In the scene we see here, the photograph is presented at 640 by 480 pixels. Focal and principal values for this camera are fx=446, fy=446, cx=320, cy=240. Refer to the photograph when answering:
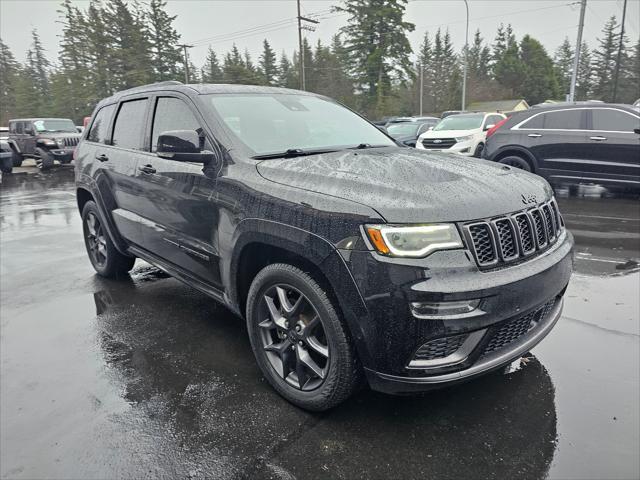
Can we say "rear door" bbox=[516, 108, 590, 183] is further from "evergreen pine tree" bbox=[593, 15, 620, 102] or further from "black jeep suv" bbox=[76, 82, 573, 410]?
"evergreen pine tree" bbox=[593, 15, 620, 102]

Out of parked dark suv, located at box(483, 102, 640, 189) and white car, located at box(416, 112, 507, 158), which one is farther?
white car, located at box(416, 112, 507, 158)

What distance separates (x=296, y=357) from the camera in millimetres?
2480

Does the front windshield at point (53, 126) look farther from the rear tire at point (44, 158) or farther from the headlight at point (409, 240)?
the headlight at point (409, 240)

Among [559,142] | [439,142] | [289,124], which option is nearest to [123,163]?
[289,124]

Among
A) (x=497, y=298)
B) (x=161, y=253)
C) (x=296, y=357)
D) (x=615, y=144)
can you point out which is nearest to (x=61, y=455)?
(x=296, y=357)

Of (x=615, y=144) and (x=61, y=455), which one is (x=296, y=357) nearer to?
(x=61, y=455)

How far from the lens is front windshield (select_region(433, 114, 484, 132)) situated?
1377 cm

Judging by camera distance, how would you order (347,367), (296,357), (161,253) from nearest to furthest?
(347,367), (296,357), (161,253)

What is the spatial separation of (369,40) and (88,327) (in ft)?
178

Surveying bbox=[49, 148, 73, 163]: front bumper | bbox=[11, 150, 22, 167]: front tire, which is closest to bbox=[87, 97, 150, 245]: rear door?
bbox=[49, 148, 73, 163]: front bumper

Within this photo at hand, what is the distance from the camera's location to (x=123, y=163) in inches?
157

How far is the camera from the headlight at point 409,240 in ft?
6.52

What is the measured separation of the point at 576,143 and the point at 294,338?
26.5 feet

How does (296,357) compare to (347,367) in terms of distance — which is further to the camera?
(296,357)
